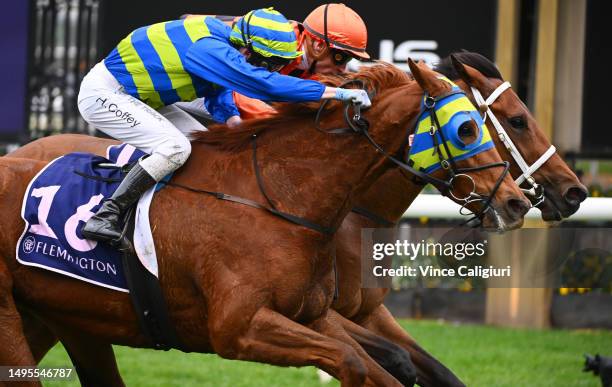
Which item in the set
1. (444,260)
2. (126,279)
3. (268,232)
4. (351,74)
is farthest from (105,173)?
(444,260)

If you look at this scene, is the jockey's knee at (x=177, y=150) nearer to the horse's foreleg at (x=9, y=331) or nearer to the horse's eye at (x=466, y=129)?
the horse's foreleg at (x=9, y=331)

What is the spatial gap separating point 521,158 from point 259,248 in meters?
1.43

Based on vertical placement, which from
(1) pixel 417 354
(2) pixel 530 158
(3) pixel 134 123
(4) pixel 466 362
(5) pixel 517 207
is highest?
(3) pixel 134 123

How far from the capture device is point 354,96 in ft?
13.6

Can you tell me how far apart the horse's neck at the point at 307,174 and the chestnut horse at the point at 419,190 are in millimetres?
681

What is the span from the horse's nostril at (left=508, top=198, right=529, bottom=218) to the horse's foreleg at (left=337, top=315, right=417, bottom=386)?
38.4 inches

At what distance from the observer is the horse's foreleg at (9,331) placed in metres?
4.34

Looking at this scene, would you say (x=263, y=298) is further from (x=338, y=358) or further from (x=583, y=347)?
(x=583, y=347)

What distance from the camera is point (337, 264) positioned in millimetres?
4867

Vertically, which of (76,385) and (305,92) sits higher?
(305,92)

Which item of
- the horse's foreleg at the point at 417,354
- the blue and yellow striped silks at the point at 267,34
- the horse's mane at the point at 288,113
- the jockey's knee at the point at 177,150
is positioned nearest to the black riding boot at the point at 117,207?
the jockey's knee at the point at 177,150

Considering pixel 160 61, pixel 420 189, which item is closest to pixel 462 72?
pixel 420 189

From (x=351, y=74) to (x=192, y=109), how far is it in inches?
44.4

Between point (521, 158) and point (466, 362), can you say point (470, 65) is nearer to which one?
point (521, 158)
